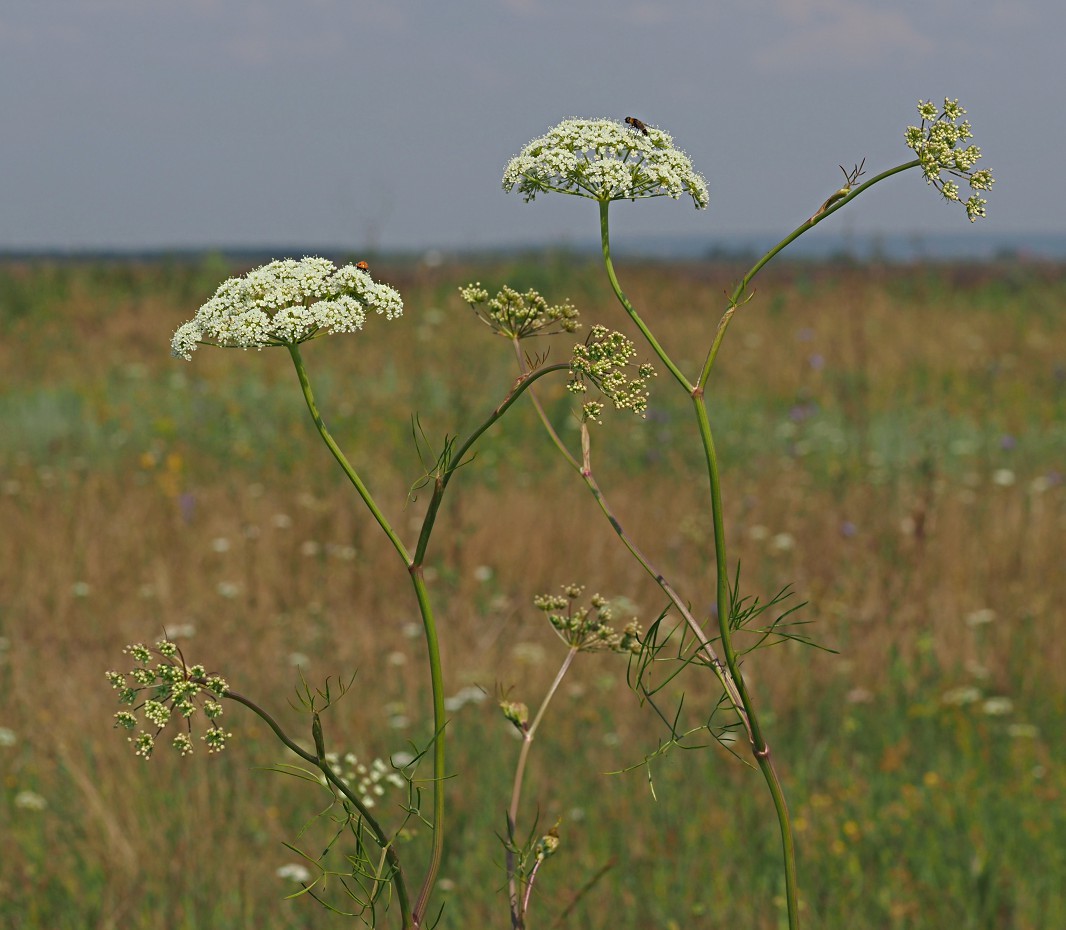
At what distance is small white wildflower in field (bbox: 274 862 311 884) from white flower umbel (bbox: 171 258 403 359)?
1906 millimetres

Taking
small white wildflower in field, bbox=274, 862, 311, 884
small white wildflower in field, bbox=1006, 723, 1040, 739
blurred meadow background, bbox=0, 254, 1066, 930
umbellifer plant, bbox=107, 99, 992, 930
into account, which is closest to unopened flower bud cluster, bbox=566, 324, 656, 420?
umbellifer plant, bbox=107, 99, 992, 930

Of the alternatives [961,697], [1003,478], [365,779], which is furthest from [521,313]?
[1003,478]

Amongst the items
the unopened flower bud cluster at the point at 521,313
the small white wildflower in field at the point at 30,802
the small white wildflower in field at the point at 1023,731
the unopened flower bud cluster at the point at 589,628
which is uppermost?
the unopened flower bud cluster at the point at 521,313

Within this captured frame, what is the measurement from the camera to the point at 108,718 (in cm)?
405

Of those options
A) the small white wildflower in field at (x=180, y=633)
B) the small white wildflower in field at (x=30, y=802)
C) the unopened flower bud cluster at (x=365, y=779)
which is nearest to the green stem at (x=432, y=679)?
the unopened flower bud cluster at (x=365, y=779)

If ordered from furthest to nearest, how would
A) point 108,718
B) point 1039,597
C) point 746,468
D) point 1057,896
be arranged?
1. point 746,468
2. point 1039,597
3. point 108,718
4. point 1057,896

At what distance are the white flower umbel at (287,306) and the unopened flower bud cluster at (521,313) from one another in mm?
122

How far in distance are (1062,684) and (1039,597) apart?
29.8 inches

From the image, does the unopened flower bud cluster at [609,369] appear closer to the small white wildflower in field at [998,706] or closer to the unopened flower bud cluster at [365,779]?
the unopened flower bud cluster at [365,779]

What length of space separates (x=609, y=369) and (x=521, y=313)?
0.58ft

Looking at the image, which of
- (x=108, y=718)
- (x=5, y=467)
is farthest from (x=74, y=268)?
(x=108, y=718)

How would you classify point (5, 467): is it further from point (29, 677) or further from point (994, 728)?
point (994, 728)

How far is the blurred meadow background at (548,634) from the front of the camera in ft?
10.4

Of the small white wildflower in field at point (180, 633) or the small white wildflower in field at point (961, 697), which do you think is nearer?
the small white wildflower in field at point (961, 697)
